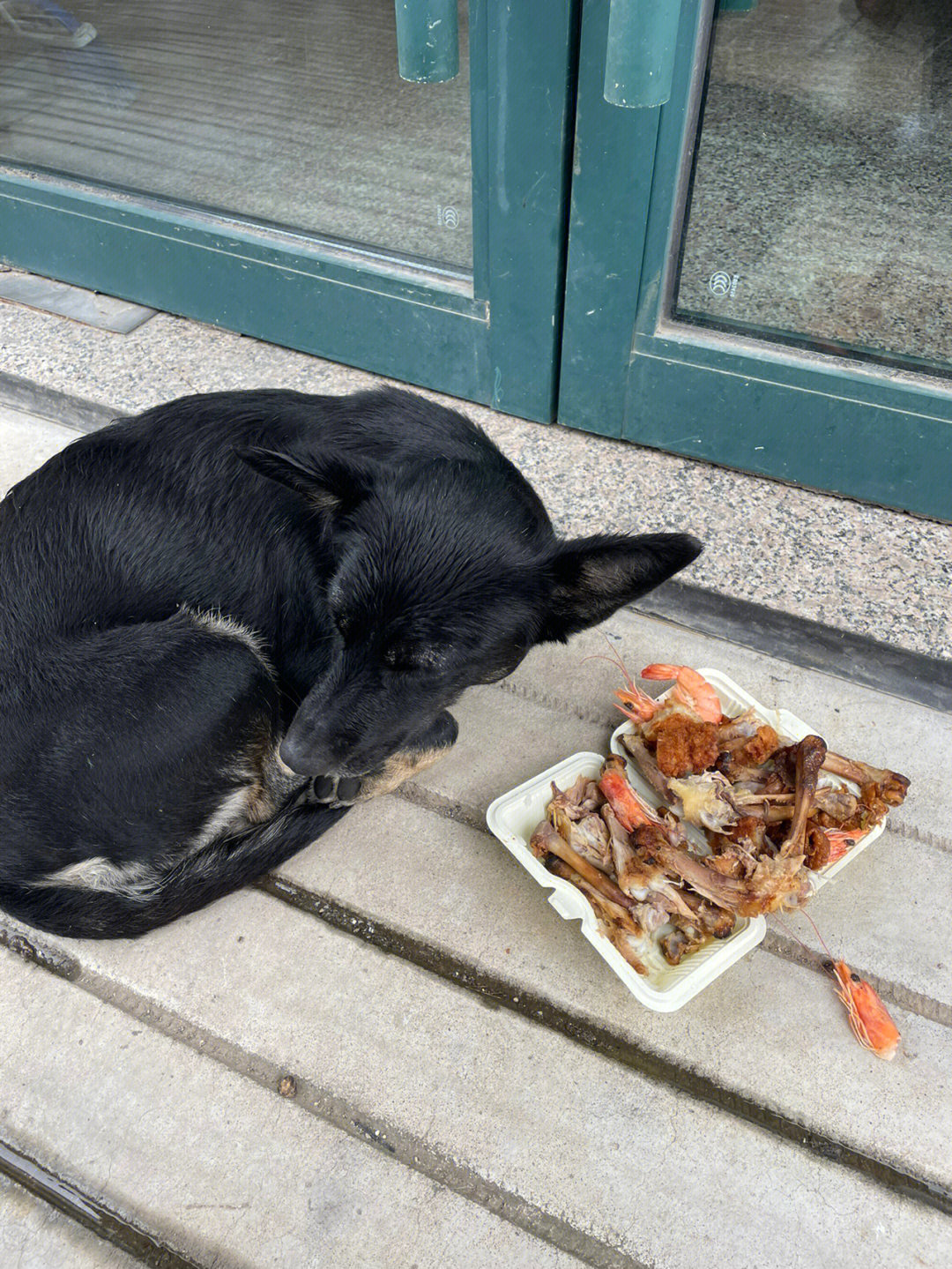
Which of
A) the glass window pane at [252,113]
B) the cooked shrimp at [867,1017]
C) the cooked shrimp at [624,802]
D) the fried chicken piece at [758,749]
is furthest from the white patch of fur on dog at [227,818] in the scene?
the glass window pane at [252,113]

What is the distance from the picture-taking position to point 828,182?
2727mm

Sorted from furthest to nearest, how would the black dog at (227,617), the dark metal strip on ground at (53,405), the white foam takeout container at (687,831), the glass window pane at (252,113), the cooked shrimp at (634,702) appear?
the dark metal strip on ground at (53,405), the glass window pane at (252,113), the cooked shrimp at (634,702), the white foam takeout container at (687,831), the black dog at (227,617)

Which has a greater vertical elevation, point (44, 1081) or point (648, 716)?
point (648, 716)

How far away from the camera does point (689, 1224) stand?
1.69 metres

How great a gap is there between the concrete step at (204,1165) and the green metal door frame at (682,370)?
2.44 metres

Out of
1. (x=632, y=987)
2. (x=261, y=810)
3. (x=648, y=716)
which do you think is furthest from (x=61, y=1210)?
(x=648, y=716)

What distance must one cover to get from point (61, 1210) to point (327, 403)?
1808mm

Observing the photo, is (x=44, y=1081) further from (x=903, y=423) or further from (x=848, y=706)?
(x=903, y=423)

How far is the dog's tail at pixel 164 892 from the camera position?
197cm

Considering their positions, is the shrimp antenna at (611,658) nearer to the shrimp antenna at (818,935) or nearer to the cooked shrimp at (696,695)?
the cooked shrimp at (696,695)

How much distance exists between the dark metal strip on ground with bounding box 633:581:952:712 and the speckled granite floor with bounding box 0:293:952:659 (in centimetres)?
3

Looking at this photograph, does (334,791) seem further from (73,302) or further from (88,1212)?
(73,302)

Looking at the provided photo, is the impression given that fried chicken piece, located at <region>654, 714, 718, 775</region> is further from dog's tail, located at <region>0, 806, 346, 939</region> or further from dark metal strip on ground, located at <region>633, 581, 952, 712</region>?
dog's tail, located at <region>0, 806, 346, 939</region>

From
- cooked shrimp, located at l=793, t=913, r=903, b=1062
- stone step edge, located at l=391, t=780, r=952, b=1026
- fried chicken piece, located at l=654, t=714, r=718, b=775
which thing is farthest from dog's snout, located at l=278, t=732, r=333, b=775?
cooked shrimp, located at l=793, t=913, r=903, b=1062
